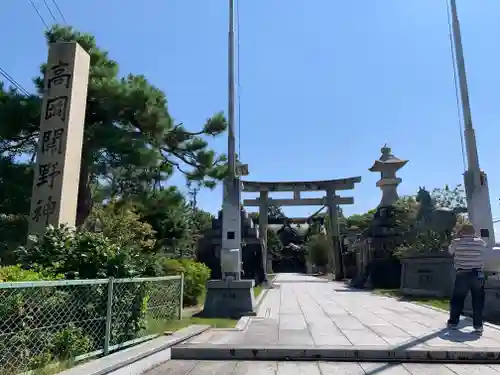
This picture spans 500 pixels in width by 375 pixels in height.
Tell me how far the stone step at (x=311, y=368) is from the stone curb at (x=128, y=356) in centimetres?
19

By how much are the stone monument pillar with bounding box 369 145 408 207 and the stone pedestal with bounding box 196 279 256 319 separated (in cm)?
1233

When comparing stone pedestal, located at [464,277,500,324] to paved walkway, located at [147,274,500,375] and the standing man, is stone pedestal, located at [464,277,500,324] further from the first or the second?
the standing man

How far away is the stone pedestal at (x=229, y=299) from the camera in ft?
26.8

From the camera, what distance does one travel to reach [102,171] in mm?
11141

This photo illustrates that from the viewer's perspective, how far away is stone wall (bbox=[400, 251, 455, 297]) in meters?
12.0

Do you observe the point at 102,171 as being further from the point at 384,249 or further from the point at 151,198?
the point at 384,249

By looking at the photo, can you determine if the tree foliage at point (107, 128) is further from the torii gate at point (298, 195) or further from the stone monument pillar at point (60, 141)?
the torii gate at point (298, 195)

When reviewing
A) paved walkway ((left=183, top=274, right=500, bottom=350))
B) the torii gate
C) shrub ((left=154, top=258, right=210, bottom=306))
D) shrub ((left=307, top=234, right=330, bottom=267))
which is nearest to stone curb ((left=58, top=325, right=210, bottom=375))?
paved walkway ((left=183, top=274, right=500, bottom=350))

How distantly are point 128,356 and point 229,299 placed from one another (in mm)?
4311

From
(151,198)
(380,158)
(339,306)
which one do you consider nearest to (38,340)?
(339,306)

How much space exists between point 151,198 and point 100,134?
110 inches

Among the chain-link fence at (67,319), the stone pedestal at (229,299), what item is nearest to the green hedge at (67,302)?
the chain-link fence at (67,319)

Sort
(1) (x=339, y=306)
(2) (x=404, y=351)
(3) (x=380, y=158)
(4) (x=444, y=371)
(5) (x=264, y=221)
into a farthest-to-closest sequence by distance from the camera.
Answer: (5) (x=264, y=221)
(3) (x=380, y=158)
(1) (x=339, y=306)
(2) (x=404, y=351)
(4) (x=444, y=371)

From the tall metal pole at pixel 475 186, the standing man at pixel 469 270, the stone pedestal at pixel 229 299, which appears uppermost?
the tall metal pole at pixel 475 186
